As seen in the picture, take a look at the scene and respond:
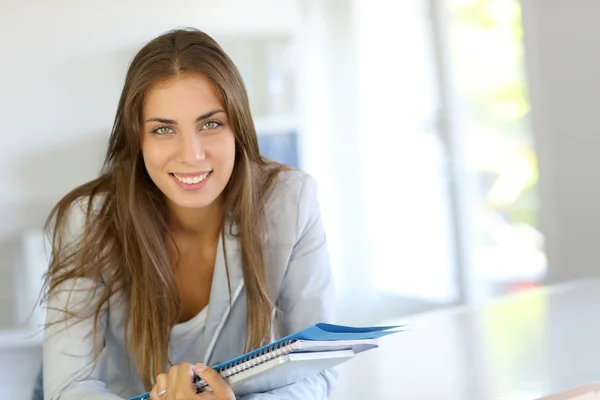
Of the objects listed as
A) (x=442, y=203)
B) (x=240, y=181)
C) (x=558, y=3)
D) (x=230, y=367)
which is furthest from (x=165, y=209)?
(x=442, y=203)

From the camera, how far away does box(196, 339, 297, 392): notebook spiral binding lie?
89cm

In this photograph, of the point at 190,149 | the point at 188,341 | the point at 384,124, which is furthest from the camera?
the point at 384,124

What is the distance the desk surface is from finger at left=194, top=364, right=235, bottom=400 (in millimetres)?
257

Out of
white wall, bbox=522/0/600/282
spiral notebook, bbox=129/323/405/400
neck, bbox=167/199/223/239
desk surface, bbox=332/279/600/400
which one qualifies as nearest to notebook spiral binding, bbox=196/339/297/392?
spiral notebook, bbox=129/323/405/400

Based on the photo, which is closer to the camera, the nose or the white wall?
the nose

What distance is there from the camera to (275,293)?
142 cm

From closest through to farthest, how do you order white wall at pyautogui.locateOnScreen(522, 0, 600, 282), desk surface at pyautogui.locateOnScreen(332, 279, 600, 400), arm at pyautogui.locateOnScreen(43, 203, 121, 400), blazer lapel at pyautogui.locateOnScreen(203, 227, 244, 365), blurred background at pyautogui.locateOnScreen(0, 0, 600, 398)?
A: desk surface at pyautogui.locateOnScreen(332, 279, 600, 400)
arm at pyautogui.locateOnScreen(43, 203, 121, 400)
blazer lapel at pyautogui.locateOnScreen(203, 227, 244, 365)
white wall at pyautogui.locateOnScreen(522, 0, 600, 282)
blurred background at pyautogui.locateOnScreen(0, 0, 600, 398)

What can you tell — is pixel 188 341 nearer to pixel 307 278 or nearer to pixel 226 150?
pixel 307 278

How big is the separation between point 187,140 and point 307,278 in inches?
12.6

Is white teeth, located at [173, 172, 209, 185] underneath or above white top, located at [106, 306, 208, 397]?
above

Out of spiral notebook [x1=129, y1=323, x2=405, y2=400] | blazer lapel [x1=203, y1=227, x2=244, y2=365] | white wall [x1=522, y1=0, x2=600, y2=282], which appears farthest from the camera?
white wall [x1=522, y1=0, x2=600, y2=282]

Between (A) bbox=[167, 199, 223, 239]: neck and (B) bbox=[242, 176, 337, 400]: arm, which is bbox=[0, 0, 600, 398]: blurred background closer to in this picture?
(A) bbox=[167, 199, 223, 239]: neck

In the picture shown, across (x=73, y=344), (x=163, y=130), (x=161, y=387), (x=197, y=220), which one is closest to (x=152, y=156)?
(x=163, y=130)

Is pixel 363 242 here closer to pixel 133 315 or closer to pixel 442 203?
pixel 442 203
